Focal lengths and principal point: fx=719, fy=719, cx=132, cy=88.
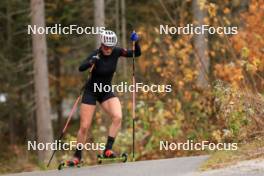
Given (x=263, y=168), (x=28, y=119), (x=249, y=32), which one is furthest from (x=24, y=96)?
(x=263, y=168)

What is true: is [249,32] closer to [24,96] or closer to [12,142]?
[12,142]

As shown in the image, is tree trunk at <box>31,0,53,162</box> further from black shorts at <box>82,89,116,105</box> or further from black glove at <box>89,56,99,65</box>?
black glove at <box>89,56,99,65</box>

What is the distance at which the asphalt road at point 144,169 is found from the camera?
10938 millimetres

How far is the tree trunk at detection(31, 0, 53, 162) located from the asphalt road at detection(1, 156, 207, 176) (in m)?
9.20

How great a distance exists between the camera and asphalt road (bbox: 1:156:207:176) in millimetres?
10938

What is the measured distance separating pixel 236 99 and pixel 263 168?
9.73 ft

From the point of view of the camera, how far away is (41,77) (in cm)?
2184

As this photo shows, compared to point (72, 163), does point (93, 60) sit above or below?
above

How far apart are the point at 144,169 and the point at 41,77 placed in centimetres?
1092

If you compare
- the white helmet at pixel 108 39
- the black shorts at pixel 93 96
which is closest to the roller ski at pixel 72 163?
the black shorts at pixel 93 96

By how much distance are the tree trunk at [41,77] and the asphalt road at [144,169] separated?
920cm

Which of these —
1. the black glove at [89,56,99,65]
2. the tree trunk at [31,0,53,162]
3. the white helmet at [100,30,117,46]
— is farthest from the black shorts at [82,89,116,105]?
the tree trunk at [31,0,53,162]

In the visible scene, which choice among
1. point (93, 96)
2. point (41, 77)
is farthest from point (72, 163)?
point (41, 77)

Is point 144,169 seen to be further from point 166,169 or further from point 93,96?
point 93,96
